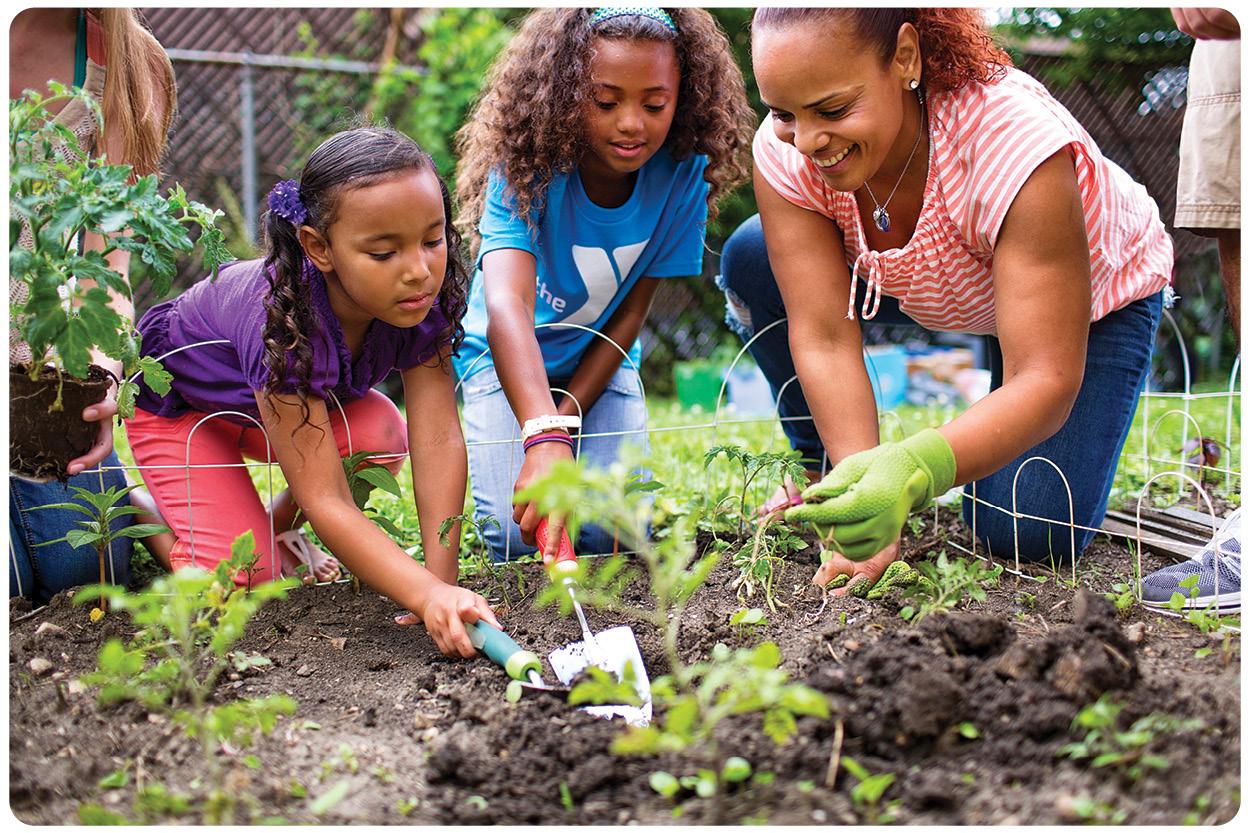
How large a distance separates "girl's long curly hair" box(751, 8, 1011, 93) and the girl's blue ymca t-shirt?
2.48 feet

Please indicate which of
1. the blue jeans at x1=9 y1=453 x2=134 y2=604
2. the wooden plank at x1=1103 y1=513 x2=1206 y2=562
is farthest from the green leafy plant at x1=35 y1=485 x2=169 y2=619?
the wooden plank at x1=1103 y1=513 x2=1206 y2=562

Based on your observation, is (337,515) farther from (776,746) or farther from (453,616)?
(776,746)

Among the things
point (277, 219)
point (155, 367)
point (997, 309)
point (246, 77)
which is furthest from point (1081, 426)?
point (246, 77)

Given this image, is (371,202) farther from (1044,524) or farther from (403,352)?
(1044,524)

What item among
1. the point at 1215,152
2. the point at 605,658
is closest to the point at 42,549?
the point at 605,658

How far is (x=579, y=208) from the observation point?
260cm

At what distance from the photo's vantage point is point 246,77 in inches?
233

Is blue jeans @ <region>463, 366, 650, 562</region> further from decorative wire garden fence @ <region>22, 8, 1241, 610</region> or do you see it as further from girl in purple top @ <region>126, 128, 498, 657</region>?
decorative wire garden fence @ <region>22, 8, 1241, 610</region>

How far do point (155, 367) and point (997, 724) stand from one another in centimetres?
150

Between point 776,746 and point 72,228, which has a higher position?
point 72,228

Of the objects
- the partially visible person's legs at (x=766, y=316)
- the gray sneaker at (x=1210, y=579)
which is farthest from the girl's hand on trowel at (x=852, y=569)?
the partially visible person's legs at (x=766, y=316)

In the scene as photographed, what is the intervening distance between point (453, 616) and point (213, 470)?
3.13 ft

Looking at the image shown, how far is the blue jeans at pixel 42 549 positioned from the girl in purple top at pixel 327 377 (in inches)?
7.0

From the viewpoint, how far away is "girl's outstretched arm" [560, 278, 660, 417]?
9.13 feet
